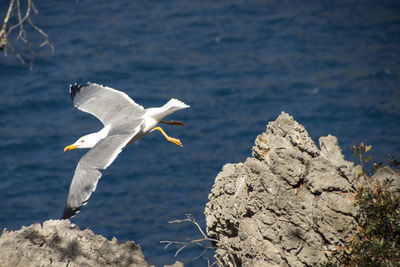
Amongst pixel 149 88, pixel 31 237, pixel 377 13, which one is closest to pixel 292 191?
pixel 31 237

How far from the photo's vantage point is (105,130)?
952cm

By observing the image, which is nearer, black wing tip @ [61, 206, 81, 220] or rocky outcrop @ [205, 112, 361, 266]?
rocky outcrop @ [205, 112, 361, 266]

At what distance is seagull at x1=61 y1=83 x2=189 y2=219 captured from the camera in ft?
26.6

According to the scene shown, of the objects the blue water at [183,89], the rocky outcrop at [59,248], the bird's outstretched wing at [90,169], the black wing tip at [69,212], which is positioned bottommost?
the blue water at [183,89]

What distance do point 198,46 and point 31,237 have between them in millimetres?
21478

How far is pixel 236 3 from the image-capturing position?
103 ft

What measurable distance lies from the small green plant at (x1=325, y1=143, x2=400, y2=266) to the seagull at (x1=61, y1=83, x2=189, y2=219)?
11.4 ft

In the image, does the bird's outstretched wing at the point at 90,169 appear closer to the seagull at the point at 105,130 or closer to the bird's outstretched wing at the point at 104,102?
the seagull at the point at 105,130

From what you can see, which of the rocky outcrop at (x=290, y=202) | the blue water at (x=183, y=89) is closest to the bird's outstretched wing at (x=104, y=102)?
the rocky outcrop at (x=290, y=202)

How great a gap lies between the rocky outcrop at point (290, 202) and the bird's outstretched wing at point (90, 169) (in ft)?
6.72

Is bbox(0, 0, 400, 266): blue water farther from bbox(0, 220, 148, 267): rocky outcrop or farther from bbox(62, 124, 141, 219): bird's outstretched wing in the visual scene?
bbox(0, 220, 148, 267): rocky outcrop

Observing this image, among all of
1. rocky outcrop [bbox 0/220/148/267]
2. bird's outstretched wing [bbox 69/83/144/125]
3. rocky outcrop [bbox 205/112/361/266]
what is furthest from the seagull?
rocky outcrop [bbox 205/112/361/266]

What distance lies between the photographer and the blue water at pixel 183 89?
68.3ft

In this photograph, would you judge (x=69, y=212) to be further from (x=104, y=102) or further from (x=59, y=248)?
(x=104, y=102)
